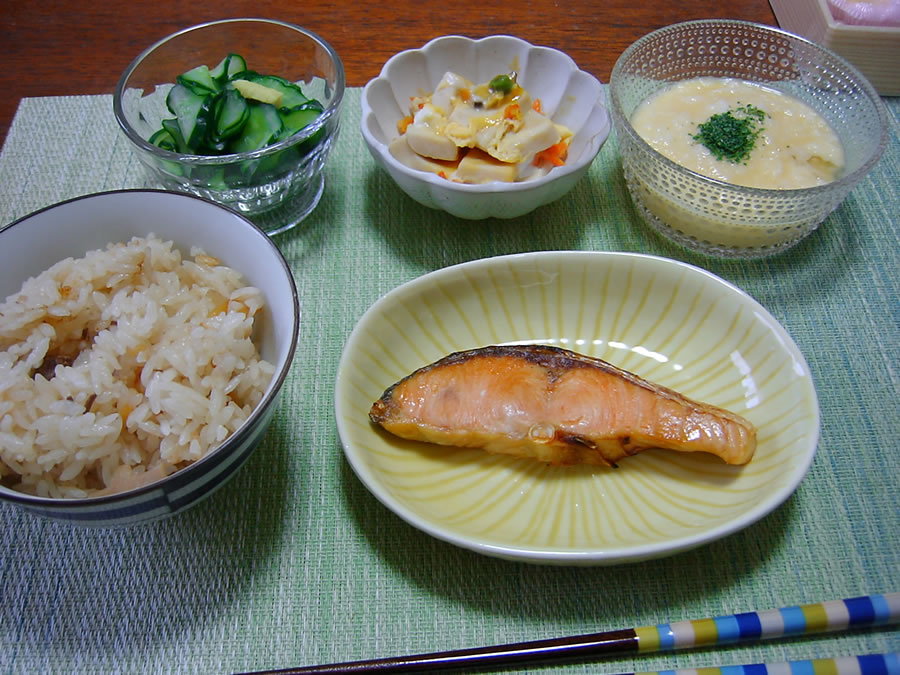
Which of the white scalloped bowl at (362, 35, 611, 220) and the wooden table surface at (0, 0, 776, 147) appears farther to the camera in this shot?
the wooden table surface at (0, 0, 776, 147)

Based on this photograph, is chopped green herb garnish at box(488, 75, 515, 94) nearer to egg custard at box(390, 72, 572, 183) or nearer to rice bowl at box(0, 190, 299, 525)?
egg custard at box(390, 72, 572, 183)

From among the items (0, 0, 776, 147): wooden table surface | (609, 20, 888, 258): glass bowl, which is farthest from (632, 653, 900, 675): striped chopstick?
(0, 0, 776, 147): wooden table surface

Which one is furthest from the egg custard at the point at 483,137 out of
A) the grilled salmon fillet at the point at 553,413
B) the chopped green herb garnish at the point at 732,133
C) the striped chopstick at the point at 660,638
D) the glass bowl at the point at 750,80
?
the striped chopstick at the point at 660,638

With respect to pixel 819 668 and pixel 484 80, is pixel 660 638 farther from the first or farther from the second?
pixel 484 80

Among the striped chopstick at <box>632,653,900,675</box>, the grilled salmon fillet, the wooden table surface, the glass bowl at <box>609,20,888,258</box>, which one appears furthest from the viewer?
the wooden table surface

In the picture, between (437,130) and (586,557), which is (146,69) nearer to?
(437,130)
